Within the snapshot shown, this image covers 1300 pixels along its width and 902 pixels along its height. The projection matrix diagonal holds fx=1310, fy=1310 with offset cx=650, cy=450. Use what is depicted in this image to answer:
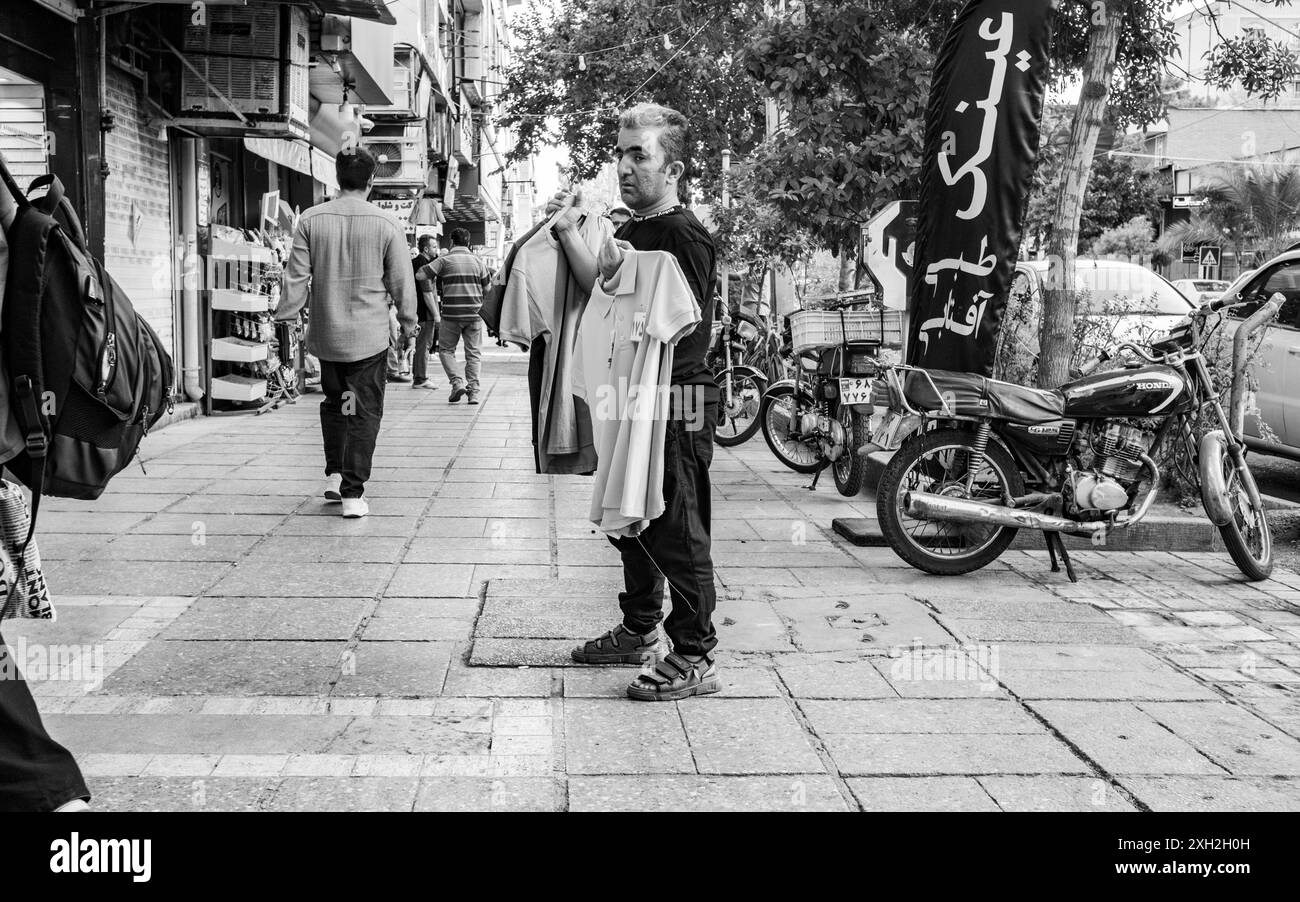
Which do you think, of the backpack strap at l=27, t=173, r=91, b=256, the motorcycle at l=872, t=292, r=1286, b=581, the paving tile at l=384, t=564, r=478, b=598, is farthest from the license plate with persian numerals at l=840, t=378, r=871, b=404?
the backpack strap at l=27, t=173, r=91, b=256

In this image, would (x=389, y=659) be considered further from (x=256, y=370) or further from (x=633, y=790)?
(x=256, y=370)

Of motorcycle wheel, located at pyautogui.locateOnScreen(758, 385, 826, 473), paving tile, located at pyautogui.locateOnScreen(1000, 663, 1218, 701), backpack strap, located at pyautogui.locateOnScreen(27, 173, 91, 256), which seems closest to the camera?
backpack strap, located at pyautogui.locateOnScreen(27, 173, 91, 256)

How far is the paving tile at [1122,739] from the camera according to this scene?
375 centimetres

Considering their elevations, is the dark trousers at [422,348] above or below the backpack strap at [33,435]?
below

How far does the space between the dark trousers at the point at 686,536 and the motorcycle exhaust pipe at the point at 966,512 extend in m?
2.02

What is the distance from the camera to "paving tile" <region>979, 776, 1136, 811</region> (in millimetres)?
3426

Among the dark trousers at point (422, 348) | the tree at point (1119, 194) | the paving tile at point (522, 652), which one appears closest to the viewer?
the paving tile at point (522, 652)

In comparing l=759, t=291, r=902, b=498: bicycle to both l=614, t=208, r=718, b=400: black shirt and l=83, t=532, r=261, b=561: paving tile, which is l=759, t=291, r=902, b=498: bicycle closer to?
l=83, t=532, r=261, b=561: paving tile

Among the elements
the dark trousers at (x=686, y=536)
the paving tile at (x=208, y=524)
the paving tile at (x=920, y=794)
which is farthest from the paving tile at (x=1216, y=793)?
the paving tile at (x=208, y=524)

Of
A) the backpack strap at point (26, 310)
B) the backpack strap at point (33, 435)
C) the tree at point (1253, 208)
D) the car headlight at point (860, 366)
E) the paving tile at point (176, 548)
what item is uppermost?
the tree at point (1253, 208)

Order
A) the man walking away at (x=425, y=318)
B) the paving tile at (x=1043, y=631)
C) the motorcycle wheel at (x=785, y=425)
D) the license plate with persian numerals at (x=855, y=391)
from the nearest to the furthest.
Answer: the paving tile at (x=1043, y=631) → the license plate with persian numerals at (x=855, y=391) → the motorcycle wheel at (x=785, y=425) → the man walking away at (x=425, y=318)

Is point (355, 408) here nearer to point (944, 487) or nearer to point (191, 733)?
point (944, 487)

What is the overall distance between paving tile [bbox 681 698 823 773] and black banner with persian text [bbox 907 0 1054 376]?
337cm

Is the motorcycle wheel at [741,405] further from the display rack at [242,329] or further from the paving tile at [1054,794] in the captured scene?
the paving tile at [1054,794]
